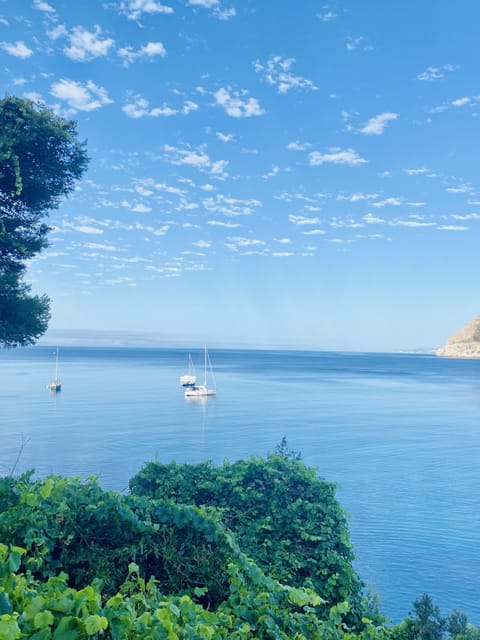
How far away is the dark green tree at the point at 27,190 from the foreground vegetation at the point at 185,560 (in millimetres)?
7196

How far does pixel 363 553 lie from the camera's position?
1964 cm

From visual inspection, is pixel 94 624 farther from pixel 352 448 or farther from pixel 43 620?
pixel 352 448

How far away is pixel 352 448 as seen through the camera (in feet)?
125

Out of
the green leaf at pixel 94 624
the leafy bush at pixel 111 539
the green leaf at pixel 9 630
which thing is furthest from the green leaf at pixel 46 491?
the green leaf at pixel 9 630

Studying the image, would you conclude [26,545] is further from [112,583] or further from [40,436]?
[40,436]

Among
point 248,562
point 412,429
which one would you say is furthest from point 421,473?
point 248,562

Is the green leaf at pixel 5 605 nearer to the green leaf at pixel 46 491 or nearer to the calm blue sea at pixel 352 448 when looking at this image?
the green leaf at pixel 46 491

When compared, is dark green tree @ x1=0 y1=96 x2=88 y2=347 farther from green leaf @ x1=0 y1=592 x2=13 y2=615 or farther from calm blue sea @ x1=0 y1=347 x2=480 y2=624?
green leaf @ x1=0 y1=592 x2=13 y2=615

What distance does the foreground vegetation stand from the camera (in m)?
3.37

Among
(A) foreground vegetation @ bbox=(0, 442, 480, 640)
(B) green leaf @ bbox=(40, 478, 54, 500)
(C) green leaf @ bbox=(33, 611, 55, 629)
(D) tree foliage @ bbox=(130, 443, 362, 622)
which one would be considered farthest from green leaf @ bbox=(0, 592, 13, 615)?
(D) tree foliage @ bbox=(130, 443, 362, 622)

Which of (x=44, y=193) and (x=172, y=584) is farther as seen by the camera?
(x=44, y=193)

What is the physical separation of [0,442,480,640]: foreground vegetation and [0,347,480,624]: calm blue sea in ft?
13.8

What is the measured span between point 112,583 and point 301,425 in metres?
45.4

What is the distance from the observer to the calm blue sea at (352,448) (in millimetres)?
18875
